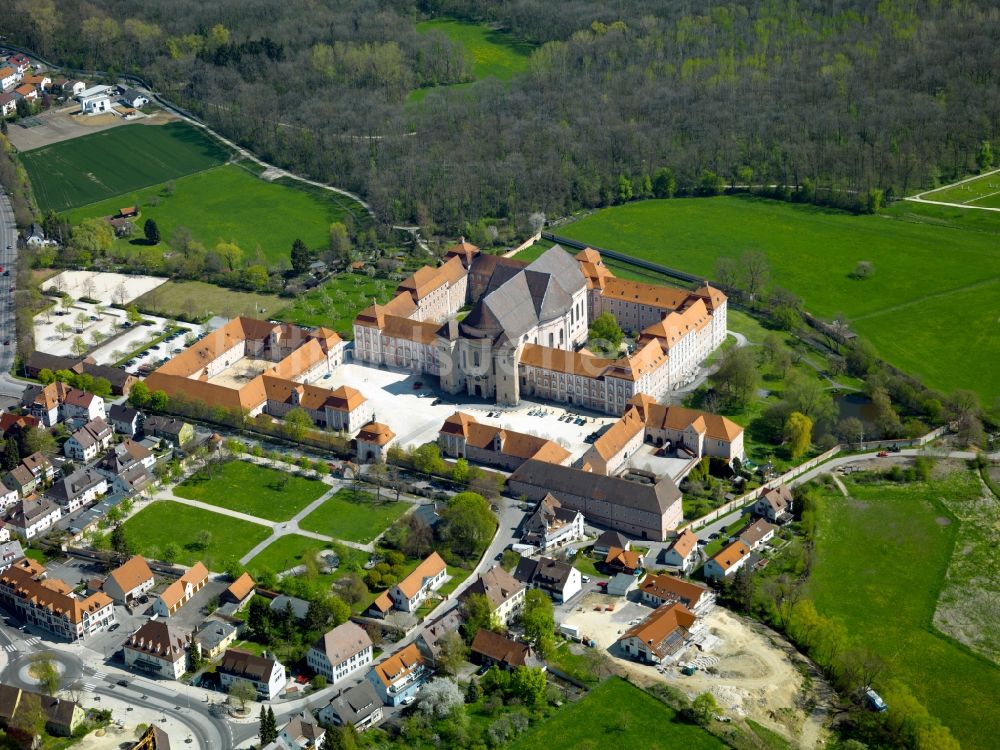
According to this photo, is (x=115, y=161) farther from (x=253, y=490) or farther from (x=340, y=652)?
(x=340, y=652)

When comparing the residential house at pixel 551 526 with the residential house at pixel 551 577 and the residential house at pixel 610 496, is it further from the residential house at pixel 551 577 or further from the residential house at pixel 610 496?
the residential house at pixel 551 577

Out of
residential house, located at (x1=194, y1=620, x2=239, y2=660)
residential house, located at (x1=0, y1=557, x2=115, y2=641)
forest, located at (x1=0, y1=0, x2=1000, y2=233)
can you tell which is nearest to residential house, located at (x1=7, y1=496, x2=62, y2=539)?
residential house, located at (x1=0, y1=557, x2=115, y2=641)

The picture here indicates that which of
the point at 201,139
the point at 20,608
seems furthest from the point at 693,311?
the point at 201,139

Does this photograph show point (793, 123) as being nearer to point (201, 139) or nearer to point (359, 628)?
point (201, 139)

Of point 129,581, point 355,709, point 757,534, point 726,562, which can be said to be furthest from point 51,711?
point 757,534

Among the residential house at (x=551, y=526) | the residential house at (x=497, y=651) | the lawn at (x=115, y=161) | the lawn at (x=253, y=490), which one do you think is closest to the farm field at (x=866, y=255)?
the residential house at (x=551, y=526)
